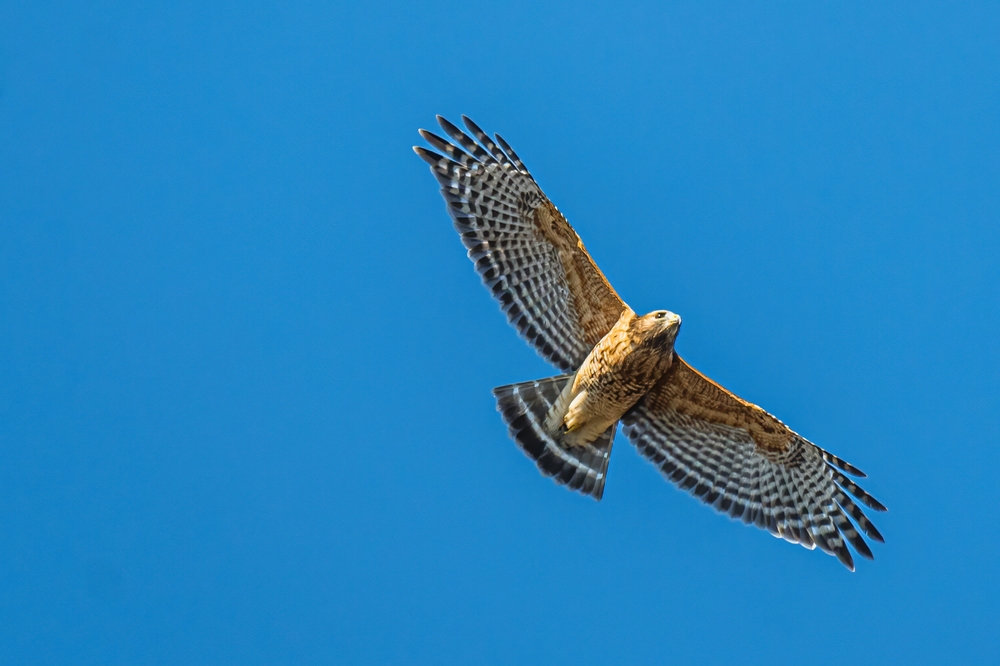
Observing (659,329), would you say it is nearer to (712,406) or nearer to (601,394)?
(601,394)

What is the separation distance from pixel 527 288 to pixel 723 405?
203 cm

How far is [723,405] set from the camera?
1002 centimetres

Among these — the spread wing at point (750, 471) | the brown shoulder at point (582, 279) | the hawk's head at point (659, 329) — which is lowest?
the spread wing at point (750, 471)

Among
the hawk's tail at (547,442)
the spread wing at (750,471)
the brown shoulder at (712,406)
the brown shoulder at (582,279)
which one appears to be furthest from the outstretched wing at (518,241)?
the spread wing at (750,471)

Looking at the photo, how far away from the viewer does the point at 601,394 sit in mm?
9773

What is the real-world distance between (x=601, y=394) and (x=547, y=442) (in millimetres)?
835

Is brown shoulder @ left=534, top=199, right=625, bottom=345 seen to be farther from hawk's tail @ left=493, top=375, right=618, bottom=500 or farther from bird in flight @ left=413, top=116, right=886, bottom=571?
hawk's tail @ left=493, top=375, right=618, bottom=500

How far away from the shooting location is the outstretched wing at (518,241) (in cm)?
956

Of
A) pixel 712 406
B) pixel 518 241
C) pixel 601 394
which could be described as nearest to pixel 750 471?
pixel 712 406

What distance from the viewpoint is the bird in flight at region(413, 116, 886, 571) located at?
957cm

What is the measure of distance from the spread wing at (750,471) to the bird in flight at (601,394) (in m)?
0.01

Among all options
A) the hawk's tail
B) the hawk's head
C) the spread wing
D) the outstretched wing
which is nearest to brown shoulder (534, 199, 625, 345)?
the outstretched wing

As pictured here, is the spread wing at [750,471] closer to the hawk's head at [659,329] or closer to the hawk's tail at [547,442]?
the hawk's tail at [547,442]

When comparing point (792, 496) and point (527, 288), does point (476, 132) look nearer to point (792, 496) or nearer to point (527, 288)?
point (527, 288)
